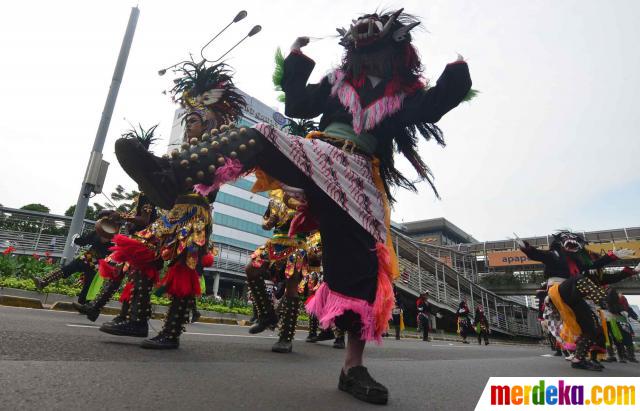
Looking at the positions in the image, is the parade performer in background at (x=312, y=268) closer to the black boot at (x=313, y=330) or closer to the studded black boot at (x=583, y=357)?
the black boot at (x=313, y=330)

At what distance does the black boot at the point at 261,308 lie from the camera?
431 cm

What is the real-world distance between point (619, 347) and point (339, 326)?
9.42 metres

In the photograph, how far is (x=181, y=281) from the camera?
292 cm

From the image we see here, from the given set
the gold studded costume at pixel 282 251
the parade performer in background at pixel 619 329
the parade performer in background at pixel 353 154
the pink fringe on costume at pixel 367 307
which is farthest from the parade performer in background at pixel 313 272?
the parade performer in background at pixel 619 329

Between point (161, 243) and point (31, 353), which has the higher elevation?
point (161, 243)

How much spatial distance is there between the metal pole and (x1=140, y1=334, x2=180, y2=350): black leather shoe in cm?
656

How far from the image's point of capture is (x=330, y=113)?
2.61 meters

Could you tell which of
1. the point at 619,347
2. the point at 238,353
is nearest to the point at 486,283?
the point at 619,347

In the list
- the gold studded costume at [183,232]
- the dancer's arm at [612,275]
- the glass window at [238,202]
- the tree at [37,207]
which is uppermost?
the glass window at [238,202]

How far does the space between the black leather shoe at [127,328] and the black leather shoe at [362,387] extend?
1.83m

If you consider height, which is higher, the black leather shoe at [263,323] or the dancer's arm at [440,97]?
the dancer's arm at [440,97]

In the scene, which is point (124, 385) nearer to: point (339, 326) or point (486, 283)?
point (339, 326)

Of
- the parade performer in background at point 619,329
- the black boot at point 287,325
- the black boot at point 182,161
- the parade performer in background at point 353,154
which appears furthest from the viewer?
the parade performer in background at point 619,329

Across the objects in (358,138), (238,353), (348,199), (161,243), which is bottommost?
(238,353)
